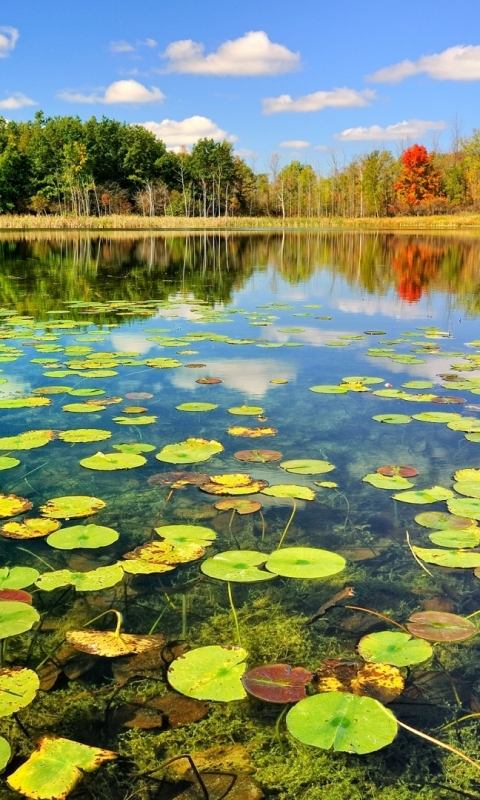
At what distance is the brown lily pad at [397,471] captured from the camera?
253 centimetres

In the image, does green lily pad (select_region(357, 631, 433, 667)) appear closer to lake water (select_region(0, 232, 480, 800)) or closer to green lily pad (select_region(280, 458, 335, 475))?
lake water (select_region(0, 232, 480, 800))

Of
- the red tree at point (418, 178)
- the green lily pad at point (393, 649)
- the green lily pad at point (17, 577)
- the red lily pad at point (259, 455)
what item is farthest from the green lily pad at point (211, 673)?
the red tree at point (418, 178)

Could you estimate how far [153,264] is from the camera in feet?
46.4

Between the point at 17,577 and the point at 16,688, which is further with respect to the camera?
the point at 17,577

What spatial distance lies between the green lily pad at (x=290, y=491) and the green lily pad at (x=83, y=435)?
98cm

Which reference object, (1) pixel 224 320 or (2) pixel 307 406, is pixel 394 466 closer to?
(2) pixel 307 406

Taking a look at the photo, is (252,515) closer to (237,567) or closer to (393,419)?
(237,567)

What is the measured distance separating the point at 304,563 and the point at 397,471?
91 centimetres

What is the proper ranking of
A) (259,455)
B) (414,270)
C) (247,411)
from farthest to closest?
(414,270) → (247,411) → (259,455)

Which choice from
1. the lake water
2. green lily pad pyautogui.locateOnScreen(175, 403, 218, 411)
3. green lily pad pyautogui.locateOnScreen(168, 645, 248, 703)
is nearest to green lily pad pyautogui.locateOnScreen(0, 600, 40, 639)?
the lake water

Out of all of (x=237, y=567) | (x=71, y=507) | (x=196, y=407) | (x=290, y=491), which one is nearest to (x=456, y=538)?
(x=290, y=491)

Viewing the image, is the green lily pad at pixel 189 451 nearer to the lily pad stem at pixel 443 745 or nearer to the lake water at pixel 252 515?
the lake water at pixel 252 515

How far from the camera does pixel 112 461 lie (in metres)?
2.61

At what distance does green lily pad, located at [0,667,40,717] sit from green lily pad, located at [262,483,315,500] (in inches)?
45.5
